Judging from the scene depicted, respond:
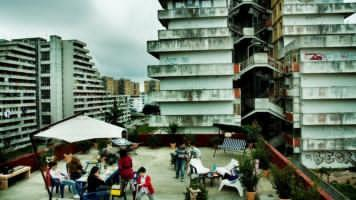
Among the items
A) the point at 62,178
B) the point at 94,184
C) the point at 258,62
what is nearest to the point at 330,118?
the point at 258,62

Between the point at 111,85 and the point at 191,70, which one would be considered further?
the point at 111,85

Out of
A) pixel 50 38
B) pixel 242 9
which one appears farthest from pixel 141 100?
pixel 242 9

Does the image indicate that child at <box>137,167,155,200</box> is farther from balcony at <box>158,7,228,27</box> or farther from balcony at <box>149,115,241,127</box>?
balcony at <box>158,7,228,27</box>

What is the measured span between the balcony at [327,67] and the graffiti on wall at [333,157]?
7.97m

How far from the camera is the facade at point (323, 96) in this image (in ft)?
91.6

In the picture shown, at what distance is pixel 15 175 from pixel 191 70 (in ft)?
65.3

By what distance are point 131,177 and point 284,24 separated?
91.7 feet

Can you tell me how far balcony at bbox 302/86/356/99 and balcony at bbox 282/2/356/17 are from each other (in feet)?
30.6

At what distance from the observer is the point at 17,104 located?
6475 cm

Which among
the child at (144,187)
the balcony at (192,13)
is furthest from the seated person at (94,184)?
Result: the balcony at (192,13)

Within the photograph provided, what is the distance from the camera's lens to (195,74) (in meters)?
29.3

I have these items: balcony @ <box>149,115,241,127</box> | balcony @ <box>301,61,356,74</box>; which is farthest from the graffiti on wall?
balcony @ <box>149,115,241,127</box>

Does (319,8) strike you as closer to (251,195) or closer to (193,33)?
(193,33)

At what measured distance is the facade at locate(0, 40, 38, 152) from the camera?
60938mm
